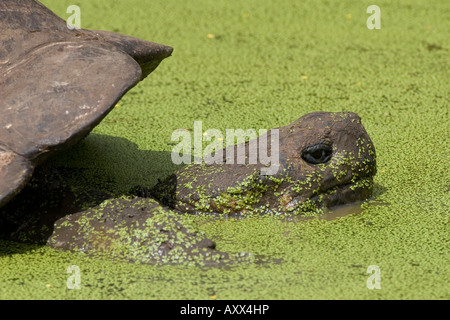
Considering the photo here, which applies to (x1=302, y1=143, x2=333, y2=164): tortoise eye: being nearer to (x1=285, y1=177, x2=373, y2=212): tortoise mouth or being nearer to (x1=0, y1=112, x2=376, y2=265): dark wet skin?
(x1=0, y1=112, x2=376, y2=265): dark wet skin

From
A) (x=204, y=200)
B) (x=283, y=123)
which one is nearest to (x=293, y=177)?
(x=204, y=200)

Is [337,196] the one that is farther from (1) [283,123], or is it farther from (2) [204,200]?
(1) [283,123]

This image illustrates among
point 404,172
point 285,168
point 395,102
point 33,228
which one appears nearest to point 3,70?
point 33,228

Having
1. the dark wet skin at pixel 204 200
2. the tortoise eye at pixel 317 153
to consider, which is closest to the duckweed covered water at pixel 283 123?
the dark wet skin at pixel 204 200

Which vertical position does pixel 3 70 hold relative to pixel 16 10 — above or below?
below

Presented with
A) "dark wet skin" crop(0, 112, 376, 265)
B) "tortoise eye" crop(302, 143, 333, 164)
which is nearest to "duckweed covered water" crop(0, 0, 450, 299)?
"dark wet skin" crop(0, 112, 376, 265)

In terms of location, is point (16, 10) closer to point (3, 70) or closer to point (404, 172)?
point (3, 70)

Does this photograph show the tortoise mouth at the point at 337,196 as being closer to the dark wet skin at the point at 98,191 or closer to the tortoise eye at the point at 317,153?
the dark wet skin at the point at 98,191
